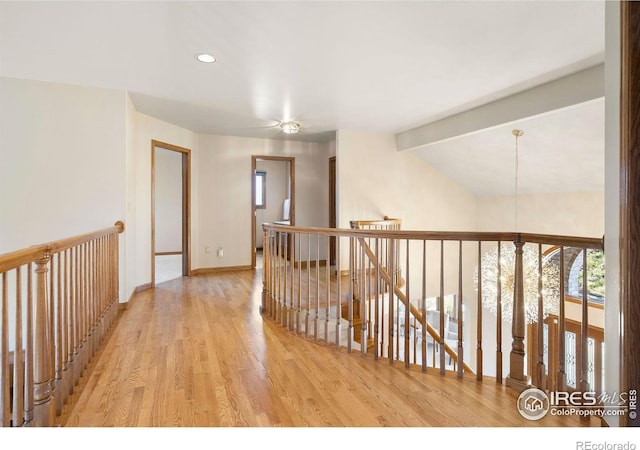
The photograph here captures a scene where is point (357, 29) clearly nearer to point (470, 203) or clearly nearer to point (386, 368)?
point (386, 368)

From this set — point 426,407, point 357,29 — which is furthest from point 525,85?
point 426,407

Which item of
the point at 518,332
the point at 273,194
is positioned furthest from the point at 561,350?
the point at 273,194

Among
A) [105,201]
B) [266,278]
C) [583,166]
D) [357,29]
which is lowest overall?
[266,278]

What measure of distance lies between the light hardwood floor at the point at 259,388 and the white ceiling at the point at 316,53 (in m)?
2.33

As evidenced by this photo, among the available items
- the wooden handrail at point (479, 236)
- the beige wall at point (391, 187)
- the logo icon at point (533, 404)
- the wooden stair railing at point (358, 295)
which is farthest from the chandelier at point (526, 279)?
the logo icon at point (533, 404)

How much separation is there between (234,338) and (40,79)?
3.10 m

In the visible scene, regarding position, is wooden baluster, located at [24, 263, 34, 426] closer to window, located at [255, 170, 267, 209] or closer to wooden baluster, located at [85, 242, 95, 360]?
wooden baluster, located at [85, 242, 95, 360]

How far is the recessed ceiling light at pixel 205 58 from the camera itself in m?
2.63

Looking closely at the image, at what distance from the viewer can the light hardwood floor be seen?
1.63 meters

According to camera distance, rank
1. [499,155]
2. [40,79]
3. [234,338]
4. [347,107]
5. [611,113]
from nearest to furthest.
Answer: [611,113] < [234,338] < [40,79] < [347,107] < [499,155]

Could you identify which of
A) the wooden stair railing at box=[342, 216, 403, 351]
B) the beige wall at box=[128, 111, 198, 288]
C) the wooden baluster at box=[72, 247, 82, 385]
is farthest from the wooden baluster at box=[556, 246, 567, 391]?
the beige wall at box=[128, 111, 198, 288]

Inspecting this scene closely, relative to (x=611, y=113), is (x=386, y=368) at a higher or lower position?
lower

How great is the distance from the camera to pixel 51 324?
160cm

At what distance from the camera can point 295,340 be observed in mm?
2730
